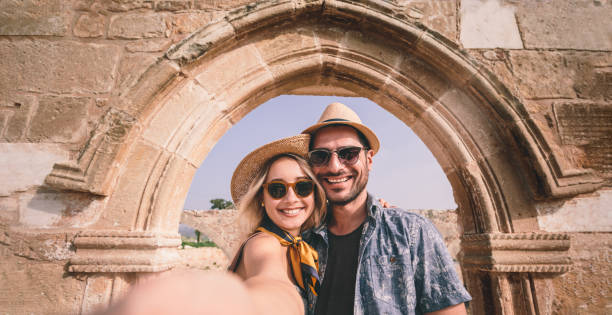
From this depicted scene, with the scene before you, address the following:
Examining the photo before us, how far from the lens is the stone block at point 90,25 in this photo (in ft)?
6.82

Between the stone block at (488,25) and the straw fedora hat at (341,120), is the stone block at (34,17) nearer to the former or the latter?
the straw fedora hat at (341,120)

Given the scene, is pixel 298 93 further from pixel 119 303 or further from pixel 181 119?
pixel 119 303

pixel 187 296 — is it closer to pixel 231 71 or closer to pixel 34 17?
pixel 231 71

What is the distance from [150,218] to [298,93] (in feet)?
7.14

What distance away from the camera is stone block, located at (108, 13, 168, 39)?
6.81ft

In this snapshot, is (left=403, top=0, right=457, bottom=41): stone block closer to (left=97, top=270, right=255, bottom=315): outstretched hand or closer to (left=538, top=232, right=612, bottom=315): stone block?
(left=538, top=232, right=612, bottom=315): stone block

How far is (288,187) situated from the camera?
1479mm

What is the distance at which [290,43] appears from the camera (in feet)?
7.02

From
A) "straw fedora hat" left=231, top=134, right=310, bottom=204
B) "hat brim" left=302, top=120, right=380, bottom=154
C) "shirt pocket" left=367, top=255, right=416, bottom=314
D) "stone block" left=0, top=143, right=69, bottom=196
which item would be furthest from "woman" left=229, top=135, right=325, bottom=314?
"stone block" left=0, top=143, right=69, bottom=196

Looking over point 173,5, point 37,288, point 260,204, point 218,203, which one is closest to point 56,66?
point 173,5

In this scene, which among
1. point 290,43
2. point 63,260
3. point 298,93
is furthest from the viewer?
point 298,93

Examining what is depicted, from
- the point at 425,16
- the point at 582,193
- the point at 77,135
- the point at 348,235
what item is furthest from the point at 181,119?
the point at 582,193

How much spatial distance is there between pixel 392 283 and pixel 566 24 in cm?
243

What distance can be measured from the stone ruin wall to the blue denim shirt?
3.27 ft
